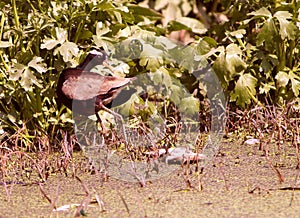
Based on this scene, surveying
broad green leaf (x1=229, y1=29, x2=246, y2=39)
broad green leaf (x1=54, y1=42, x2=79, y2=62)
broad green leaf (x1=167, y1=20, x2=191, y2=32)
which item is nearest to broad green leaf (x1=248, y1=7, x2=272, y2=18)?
broad green leaf (x1=229, y1=29, x2=246, y2=39)

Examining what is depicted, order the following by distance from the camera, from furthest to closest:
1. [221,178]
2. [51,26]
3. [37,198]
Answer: [51,26], [221,178], [37,198]

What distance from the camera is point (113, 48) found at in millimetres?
3537

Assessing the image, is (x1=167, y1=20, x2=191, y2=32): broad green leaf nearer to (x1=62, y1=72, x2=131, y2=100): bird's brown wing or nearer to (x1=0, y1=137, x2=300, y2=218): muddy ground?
(x1=62, y1=72, x2=131, y2=100): bird's brown wing

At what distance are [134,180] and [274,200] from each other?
0.59 meters

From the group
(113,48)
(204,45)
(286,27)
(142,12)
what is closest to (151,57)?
(113,48)

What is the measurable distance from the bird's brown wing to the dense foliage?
0.11m

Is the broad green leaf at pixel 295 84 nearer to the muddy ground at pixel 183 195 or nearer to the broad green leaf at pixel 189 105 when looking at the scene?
the broad green leaf at pixel 189 105

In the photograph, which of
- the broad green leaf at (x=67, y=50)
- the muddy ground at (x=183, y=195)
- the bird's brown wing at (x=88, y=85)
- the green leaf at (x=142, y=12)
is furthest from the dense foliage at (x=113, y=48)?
the muddy ground at (x=183, y=195)

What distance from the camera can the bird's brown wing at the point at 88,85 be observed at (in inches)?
128

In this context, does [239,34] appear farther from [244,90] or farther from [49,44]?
[49,44]

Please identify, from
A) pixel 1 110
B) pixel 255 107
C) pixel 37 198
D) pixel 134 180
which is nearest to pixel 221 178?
pixel 134 180

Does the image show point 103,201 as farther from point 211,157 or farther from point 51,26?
point 51,26

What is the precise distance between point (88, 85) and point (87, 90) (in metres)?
0.03

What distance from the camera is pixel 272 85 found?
3.80 meters
